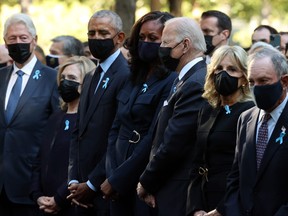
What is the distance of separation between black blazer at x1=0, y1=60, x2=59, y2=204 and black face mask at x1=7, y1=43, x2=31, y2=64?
304 mm

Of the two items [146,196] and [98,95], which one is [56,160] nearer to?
[98,95]

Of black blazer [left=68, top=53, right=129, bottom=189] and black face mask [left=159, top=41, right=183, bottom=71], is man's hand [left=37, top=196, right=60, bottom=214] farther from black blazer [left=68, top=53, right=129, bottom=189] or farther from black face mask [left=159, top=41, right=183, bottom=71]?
black face mask [left=159, top=41, right=183, bottom=71]

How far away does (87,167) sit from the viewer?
402 inches

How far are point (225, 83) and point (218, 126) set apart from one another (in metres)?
0.39

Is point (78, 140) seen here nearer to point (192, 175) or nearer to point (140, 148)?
point (140, 148)

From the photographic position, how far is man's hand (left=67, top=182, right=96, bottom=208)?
1005 cm

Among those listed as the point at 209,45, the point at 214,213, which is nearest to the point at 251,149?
the point at 214,213

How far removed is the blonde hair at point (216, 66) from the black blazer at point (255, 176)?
1.33 ft

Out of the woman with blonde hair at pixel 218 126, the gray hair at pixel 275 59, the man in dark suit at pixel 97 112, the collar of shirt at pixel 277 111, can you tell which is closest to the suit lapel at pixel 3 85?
the man in dark suit at pixel 97 112

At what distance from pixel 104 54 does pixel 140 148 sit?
4.45 ft

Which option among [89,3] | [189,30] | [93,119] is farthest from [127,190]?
[89,3]

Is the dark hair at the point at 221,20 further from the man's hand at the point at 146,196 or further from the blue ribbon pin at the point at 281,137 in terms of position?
the blue ribbon pin at the point at 281,137

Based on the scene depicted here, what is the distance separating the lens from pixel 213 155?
8.47 meters

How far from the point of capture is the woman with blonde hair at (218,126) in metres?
8.45
